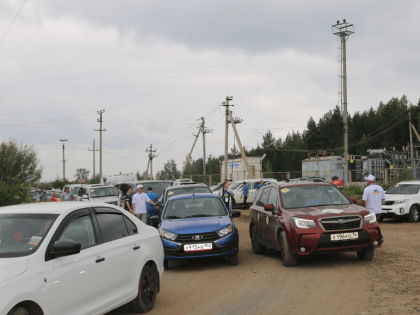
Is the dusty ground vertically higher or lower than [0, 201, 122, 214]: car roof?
lower

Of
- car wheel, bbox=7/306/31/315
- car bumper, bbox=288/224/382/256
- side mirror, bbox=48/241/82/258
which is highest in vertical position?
side mirror, bbox=48/241/82/258

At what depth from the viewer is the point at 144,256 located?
19.7 feet

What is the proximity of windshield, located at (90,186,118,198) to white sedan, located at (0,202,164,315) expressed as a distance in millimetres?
19221

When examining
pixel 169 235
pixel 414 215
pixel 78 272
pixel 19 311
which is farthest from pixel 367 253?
pixel 414 215

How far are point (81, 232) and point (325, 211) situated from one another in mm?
5393

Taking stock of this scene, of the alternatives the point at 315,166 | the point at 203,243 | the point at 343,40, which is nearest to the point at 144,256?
the point at 203,243

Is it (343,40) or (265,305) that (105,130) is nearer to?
(343,40)

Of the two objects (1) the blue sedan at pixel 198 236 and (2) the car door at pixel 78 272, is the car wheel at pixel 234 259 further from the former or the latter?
(2) the car door at pixel 78 272

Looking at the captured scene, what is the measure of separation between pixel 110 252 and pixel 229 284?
3052 mm

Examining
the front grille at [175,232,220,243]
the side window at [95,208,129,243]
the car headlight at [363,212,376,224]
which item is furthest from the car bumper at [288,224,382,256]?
the side window at [95,208,129,243]

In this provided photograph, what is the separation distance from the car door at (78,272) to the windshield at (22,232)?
0.15 m

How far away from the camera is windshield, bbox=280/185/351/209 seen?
969cm

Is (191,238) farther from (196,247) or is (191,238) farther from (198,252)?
(198,252)

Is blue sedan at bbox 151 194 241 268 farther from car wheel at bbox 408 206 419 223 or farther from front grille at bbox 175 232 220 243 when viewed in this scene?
car wheel at bbox 408 206 419 223
